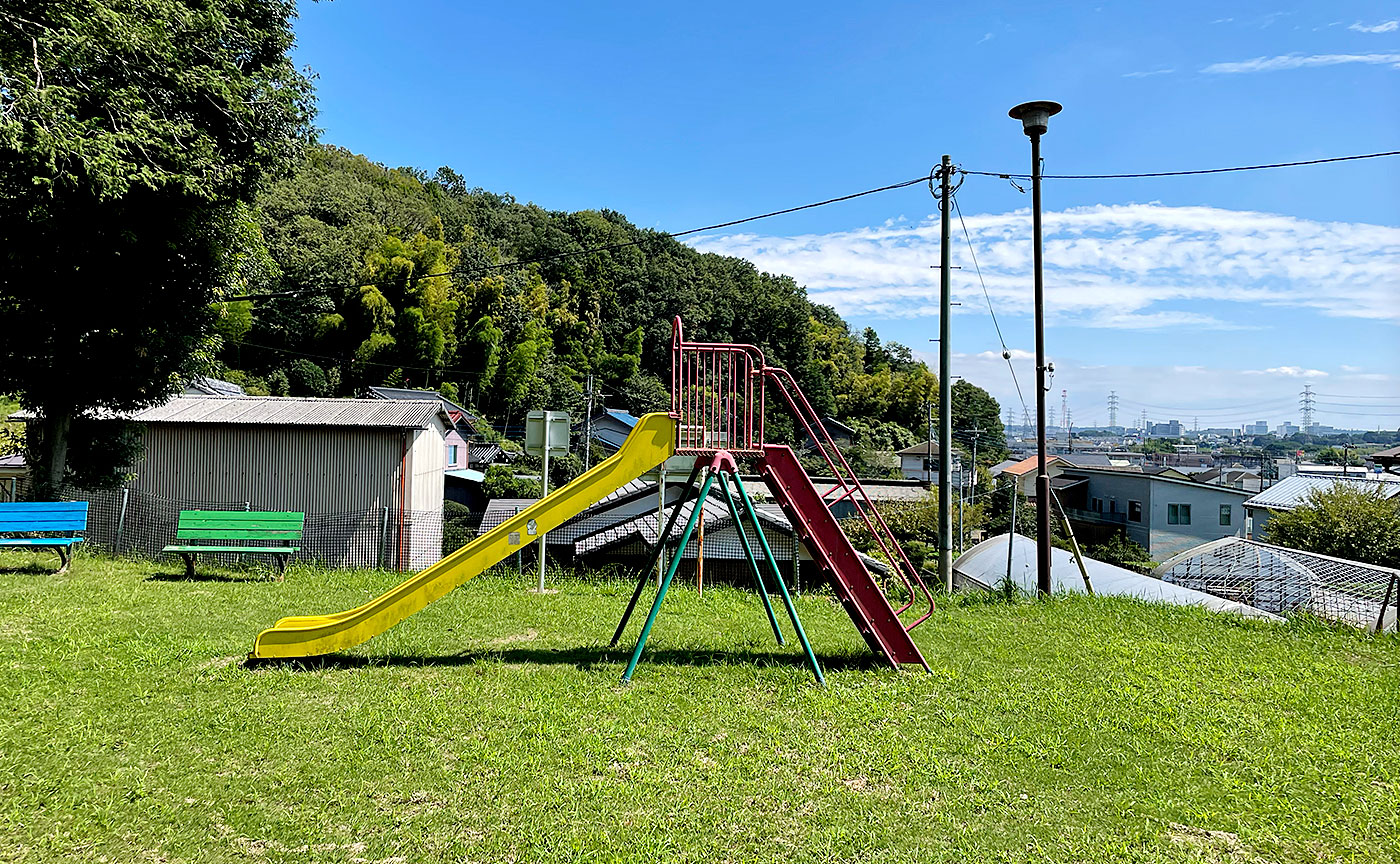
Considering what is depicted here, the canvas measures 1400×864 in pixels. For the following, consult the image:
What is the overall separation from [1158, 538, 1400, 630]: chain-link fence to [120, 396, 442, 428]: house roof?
1257 cm

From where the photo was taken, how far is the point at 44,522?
9836mm

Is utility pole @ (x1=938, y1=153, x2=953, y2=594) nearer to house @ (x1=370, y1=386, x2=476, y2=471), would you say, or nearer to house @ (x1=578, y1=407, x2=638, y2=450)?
house @ (x1=370, y1=386, x2=476, y2=471)

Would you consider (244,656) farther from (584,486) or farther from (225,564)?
(225,564)

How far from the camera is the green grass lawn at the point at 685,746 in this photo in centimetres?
396

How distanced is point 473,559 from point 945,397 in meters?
6.37

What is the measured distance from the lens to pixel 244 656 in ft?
22.5

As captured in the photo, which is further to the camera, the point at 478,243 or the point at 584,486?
the point at 478,243

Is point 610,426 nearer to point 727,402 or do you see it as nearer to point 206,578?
point 206,578

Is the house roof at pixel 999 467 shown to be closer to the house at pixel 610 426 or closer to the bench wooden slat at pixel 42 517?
the house at pixel 610 426

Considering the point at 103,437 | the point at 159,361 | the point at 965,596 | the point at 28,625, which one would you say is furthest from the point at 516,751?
the point at 103,437

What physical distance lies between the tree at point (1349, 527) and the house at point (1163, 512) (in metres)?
12.3

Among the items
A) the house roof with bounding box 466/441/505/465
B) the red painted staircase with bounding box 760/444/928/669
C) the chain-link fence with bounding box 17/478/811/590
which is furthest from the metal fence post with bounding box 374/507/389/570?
the house roof with bounding box 466/441/505/465

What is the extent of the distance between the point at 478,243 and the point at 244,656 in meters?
59.7

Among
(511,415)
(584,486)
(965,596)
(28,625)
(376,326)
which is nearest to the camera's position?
(584,486)
